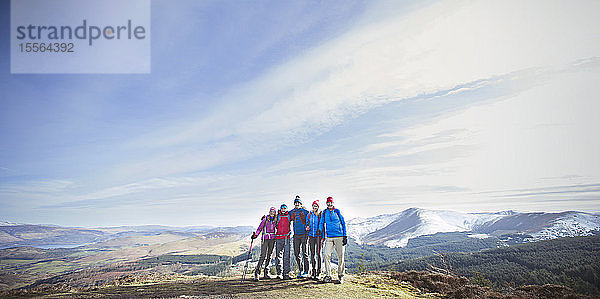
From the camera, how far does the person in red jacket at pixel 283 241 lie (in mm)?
15347

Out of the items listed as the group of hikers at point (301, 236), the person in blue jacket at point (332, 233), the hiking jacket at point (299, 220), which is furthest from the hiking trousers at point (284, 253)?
the person in blue jacket at point (332, 233)

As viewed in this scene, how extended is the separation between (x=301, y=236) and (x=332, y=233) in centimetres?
197

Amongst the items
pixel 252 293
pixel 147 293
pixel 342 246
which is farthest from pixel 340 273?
pixel 147 293

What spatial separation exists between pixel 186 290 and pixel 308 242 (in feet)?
20.2

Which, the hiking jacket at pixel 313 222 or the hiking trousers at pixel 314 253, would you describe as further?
the hiking trousers at pixel 314 253

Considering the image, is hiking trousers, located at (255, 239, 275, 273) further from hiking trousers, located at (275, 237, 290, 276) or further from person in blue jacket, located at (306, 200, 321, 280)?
person in blue jacket, located at (306, 200, 321, 280)

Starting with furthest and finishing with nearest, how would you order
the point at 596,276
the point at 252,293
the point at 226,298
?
1. the point at 596,276
2. the point at 252,293
3. the point at 226,298

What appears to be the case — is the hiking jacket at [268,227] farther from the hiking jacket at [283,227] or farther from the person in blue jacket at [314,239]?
the person in blue jacket at [314,239]

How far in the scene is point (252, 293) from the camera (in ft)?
39.6

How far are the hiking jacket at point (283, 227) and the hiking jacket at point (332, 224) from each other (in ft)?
6.39

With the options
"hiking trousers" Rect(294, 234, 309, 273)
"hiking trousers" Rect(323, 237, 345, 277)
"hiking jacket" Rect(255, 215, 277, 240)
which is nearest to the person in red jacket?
"hiking jacket" Rect(255, 215, 277, 240)

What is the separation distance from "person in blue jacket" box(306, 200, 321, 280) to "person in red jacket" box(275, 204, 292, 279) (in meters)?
1.15

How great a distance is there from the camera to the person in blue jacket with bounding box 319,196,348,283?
46.0 ft

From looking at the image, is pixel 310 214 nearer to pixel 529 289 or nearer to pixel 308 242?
pixel 308 242
